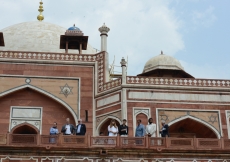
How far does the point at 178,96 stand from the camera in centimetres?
2042

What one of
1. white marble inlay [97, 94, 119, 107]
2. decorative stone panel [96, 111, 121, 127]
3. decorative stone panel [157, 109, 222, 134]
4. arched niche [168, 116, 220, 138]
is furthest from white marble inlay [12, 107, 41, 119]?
arched niche [168, 116, 220, 138]

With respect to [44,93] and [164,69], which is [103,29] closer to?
[164,69]

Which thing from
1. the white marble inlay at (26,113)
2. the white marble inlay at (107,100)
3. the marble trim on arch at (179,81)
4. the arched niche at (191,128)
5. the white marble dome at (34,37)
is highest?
the white marble dome at (34,37)

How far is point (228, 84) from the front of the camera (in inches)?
825

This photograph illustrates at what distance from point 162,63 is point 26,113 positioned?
6.23m

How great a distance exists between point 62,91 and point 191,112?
16.8 ft

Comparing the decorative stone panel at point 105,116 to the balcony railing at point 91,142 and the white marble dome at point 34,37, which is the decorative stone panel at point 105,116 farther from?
the white marble dome at point 34,37

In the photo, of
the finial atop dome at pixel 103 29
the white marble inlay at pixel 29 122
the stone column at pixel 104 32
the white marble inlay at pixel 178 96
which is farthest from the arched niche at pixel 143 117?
the finial atop dome at pixel 103 29

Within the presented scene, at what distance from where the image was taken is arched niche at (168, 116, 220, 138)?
2020cm

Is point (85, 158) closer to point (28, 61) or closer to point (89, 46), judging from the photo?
point (28, 61)

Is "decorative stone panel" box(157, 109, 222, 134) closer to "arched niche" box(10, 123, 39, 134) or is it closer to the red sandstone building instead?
the red sandstone building

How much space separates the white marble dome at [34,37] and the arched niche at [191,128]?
25.0ft

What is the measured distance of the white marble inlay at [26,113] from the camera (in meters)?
20.8

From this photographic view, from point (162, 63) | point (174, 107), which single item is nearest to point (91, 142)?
point (174, 107)
